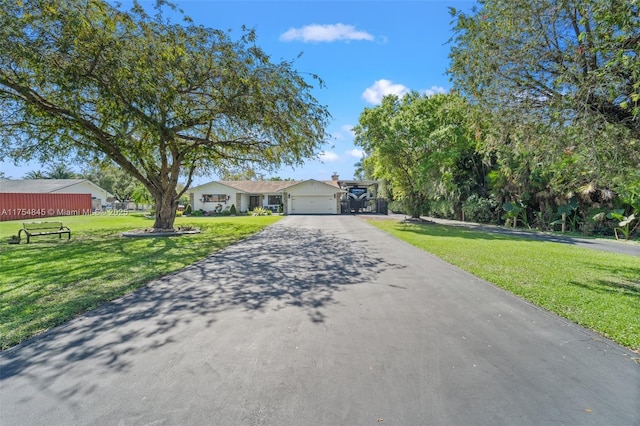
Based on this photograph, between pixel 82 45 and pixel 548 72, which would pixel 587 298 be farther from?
pixel 82 45

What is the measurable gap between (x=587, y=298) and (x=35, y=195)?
133 feet

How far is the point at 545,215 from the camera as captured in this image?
56.3ft

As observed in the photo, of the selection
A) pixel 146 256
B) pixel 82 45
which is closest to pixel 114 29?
pixel 82 45

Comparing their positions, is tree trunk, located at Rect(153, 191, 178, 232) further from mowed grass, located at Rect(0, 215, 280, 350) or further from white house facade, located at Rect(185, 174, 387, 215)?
white house facade, located at Rect(185, 174, 387, 215)

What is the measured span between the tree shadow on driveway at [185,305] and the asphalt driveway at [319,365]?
3cm

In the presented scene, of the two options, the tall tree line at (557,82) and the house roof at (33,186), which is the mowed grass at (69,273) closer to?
the tall tree line at (557,82)

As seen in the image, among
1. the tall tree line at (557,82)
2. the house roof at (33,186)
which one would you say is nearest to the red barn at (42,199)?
the house roof at (33,186)

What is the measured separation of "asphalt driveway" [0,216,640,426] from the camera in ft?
7.75

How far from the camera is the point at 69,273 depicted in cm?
666

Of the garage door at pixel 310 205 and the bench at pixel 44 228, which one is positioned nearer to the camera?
the bench at pixel 44 228

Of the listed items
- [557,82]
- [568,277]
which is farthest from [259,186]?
[557,82]

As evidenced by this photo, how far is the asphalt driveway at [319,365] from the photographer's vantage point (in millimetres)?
2361

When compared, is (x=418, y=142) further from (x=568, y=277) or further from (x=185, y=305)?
(x=185, y=305)

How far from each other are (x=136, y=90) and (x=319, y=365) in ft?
33.2
